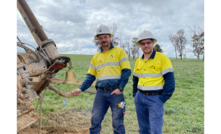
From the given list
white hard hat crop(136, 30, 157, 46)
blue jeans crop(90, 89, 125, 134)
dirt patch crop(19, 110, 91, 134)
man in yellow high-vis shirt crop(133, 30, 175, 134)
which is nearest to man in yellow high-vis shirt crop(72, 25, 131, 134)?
blue jeans crop(90, 89, 125, 134)

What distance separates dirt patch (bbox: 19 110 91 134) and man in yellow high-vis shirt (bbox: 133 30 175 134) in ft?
7.09

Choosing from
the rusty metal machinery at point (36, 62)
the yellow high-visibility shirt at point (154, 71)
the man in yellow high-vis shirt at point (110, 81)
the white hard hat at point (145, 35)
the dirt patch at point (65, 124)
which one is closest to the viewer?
the rusty metal machinery at point (36, 62)

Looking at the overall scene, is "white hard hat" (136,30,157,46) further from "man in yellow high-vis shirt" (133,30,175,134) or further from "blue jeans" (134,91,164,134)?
"blue jeans" (134,91,164,134)

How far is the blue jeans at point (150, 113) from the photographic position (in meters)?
2.95

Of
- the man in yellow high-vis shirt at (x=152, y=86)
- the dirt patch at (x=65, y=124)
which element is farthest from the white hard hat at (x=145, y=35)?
the dirt patch at (x=65, y=124)

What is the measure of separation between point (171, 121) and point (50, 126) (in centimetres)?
374

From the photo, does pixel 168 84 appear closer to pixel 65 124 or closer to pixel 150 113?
pixel 150 113

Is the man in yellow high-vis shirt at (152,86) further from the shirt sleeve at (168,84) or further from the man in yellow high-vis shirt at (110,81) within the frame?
the man in yellow high-vis shirt at (110,81)

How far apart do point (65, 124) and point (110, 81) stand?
8.79ft

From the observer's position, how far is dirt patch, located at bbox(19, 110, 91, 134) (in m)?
4.77

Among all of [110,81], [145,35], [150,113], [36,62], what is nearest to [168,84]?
[150,113]

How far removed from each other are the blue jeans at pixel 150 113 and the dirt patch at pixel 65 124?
203 centimetres

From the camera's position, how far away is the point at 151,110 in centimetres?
300
